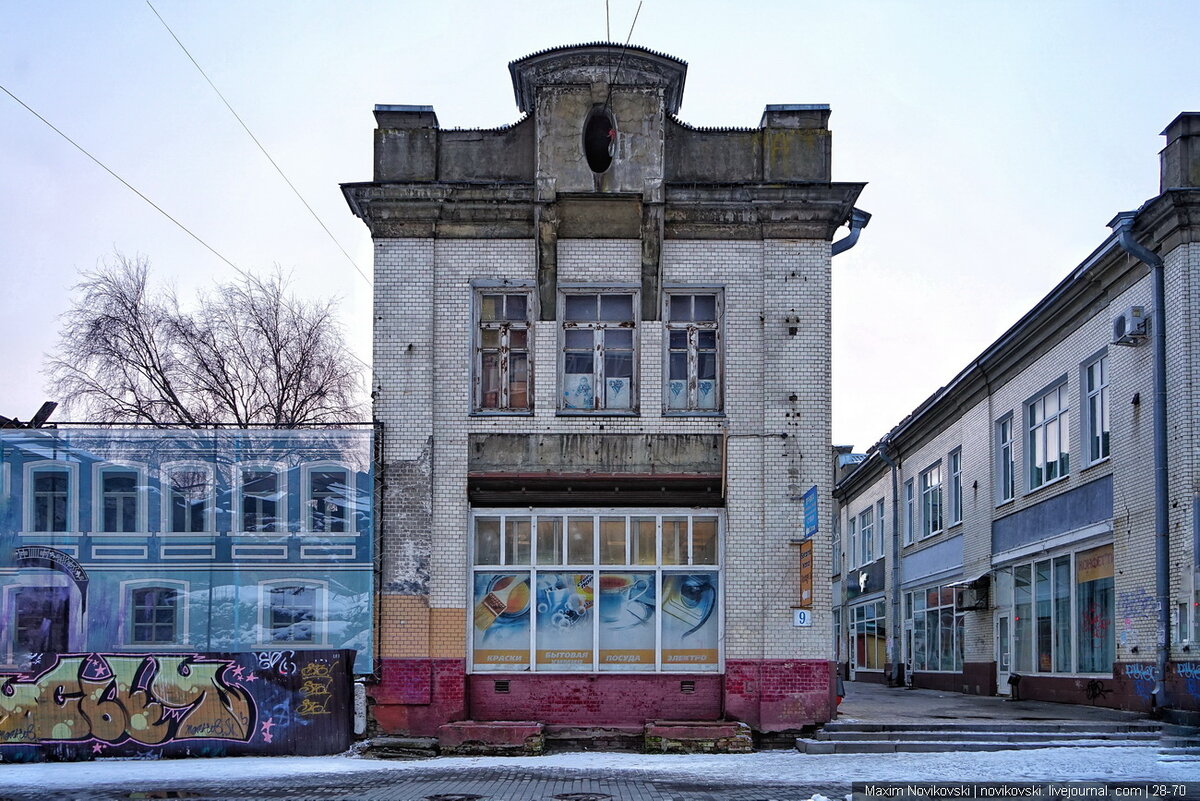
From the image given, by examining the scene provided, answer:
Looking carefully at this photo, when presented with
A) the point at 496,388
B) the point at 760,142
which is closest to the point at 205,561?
the point at 496,388

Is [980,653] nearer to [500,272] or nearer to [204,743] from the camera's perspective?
[500,272]

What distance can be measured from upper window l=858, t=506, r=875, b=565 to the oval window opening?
26392mm

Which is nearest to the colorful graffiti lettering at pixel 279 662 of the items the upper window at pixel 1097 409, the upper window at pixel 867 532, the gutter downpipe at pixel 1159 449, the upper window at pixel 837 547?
the gutter downpipe at pixel 1159 449

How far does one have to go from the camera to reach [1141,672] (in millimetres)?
21062

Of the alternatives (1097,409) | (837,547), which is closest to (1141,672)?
(1097,409)

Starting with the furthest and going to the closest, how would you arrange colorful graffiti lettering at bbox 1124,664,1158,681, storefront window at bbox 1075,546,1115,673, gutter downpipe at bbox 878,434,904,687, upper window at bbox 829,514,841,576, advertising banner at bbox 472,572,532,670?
upper window at bbox 829,514,841,576, gutter downpipe at bbox 878,434,904,687, storefront window at bbox 1075,546,1115,673, colorful graffiti lettering at bbox 1124,664,1158,681, advertising banner at bbox 472,572,532,670

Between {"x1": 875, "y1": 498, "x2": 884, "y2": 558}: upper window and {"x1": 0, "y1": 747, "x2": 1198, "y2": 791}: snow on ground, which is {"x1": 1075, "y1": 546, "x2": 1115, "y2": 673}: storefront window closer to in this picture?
{"x1": 0, "y1": 747, "x2": 1198, "y2": 791}: snow on ground

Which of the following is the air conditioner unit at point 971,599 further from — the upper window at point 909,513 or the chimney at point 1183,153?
the chimney at point 1183,153

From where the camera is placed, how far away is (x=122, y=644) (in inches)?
775

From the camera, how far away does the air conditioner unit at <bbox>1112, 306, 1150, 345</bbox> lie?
69.3 feet

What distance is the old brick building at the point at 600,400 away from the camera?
19.9 meters

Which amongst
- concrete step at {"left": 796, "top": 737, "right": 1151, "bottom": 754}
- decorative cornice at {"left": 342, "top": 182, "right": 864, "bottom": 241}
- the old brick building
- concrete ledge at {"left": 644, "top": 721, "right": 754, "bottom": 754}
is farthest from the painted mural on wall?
concrete step at {"left": 796, "top": 737, "right": 1151, "bottom": 754}

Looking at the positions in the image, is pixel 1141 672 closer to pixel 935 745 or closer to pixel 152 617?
pixel 935 745

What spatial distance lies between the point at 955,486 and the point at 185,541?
20632 millimetres
